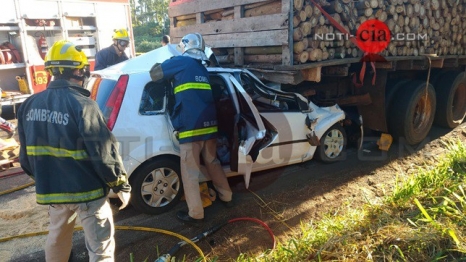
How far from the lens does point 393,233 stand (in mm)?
2900

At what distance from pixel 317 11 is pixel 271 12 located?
59 centimetres

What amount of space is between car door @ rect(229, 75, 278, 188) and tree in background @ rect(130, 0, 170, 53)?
976 inches

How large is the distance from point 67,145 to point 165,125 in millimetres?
1412

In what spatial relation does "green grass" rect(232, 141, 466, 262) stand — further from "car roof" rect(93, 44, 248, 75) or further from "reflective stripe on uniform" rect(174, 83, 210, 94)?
"car roof" rect(93, 44, 248, 75)

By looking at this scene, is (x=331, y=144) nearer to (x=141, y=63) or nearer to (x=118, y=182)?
(x=141, y=63)

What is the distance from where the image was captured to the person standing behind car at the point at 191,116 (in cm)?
348

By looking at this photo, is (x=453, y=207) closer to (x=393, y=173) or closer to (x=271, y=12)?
(x=393, y=173)

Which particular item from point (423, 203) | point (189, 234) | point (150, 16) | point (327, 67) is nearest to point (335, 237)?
point (423, 203)

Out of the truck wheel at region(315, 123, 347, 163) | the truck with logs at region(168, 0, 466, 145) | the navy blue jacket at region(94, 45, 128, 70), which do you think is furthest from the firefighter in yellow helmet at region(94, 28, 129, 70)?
the truck wheel at region(315, 123, 347, 163)

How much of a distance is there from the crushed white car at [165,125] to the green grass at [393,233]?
3.40 feet

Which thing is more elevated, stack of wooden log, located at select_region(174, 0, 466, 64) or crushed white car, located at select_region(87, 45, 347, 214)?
stack of wooden log, located at select_region(174, 0, 466, 64)

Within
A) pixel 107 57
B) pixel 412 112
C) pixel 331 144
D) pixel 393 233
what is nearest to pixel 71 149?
pixel 393 233

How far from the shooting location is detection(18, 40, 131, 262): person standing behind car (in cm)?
231

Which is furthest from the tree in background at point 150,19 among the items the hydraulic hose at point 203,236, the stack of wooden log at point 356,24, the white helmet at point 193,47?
the hydraulic hose at point 203,236
